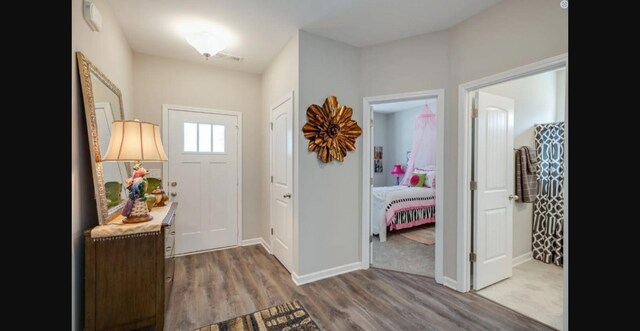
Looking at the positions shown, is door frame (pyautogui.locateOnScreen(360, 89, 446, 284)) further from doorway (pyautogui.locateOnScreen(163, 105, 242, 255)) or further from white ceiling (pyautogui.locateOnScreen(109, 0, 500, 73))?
doorway (pyautogui.locateOnScreen(163, 105, 242, 255))

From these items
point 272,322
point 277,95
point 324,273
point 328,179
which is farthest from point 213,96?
point 272,322

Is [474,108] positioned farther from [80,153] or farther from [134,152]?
[80,153]

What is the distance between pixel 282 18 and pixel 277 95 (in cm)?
88

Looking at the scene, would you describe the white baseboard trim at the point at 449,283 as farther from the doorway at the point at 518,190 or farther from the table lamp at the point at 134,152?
the table lamp at the point at 134,152

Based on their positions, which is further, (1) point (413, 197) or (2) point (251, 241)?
(1) point (413, 197)

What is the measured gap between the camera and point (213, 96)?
3.28 m

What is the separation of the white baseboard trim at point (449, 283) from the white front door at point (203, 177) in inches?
100

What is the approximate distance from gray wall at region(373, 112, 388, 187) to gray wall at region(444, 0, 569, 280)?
4.40 meters

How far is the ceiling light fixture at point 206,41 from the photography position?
2377mm

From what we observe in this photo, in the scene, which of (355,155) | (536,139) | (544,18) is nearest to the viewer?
(544,18)
